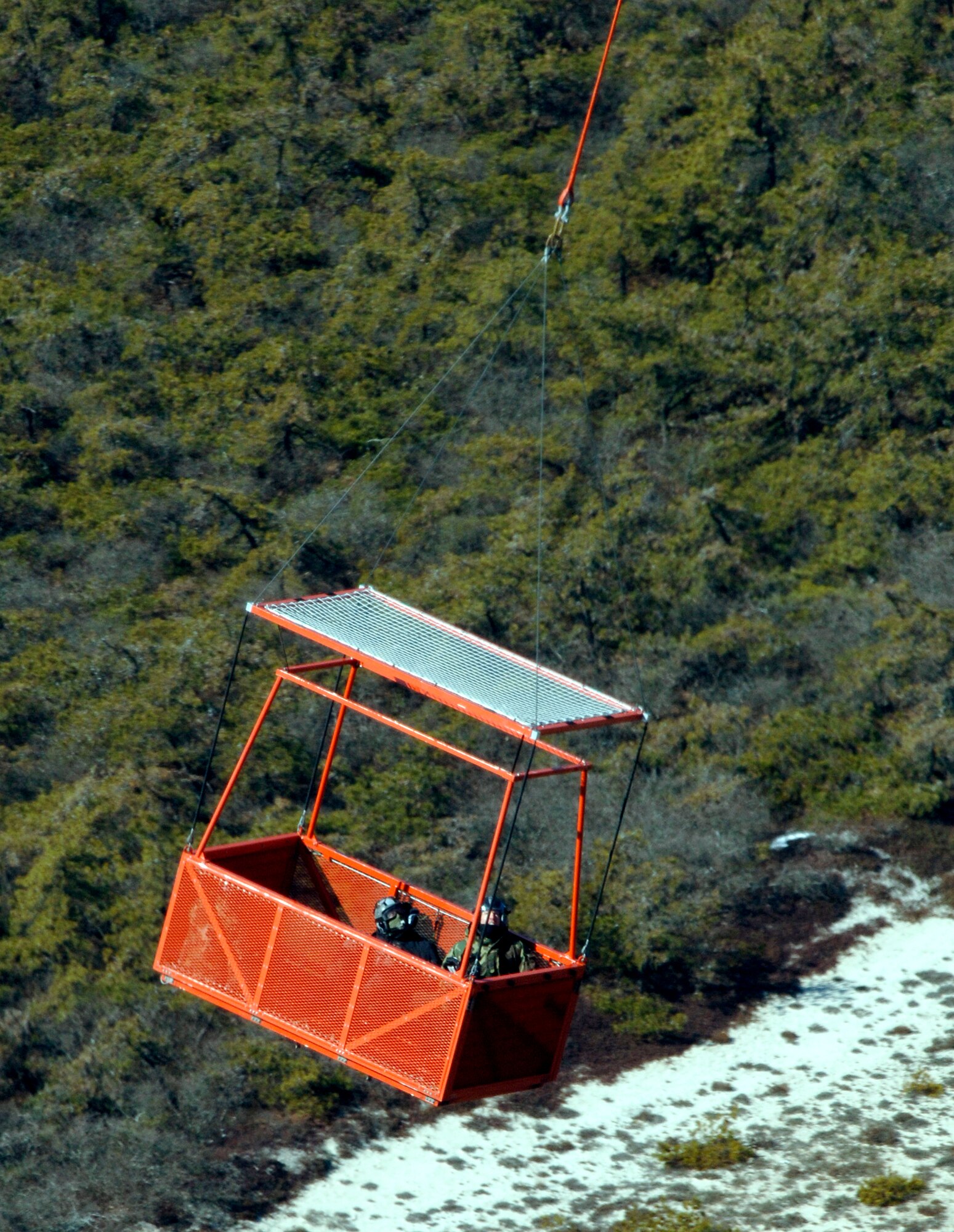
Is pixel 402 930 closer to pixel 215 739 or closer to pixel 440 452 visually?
pixel 215 739

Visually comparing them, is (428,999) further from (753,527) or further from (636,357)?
(636,357)

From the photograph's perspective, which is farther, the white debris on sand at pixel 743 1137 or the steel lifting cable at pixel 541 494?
the steel lifting cable at pixel 541 494

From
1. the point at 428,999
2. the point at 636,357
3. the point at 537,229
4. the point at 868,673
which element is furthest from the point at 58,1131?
the point at 537,229

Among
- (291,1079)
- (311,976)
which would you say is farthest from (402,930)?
(291,1079)

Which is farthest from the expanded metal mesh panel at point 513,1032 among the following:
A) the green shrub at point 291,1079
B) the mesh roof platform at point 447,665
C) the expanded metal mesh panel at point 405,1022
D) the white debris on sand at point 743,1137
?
the green shrub at point 291,1079

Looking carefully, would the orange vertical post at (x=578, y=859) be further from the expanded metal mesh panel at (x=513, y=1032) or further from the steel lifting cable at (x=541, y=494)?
the steel lifting cable at (x=541, y=494)

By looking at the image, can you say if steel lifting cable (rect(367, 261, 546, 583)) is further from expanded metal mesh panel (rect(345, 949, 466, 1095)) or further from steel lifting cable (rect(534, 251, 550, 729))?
expanded metal mesh panel (rect(345, 949, 466, 1095))

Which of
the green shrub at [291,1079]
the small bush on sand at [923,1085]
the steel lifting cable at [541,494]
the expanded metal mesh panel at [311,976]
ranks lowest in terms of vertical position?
the green shrub at [291,1079]

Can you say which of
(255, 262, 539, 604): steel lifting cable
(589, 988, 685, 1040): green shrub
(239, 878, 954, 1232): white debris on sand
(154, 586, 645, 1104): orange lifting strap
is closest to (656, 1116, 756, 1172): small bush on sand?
(239, 878, 954, 1232): white debris on sand
